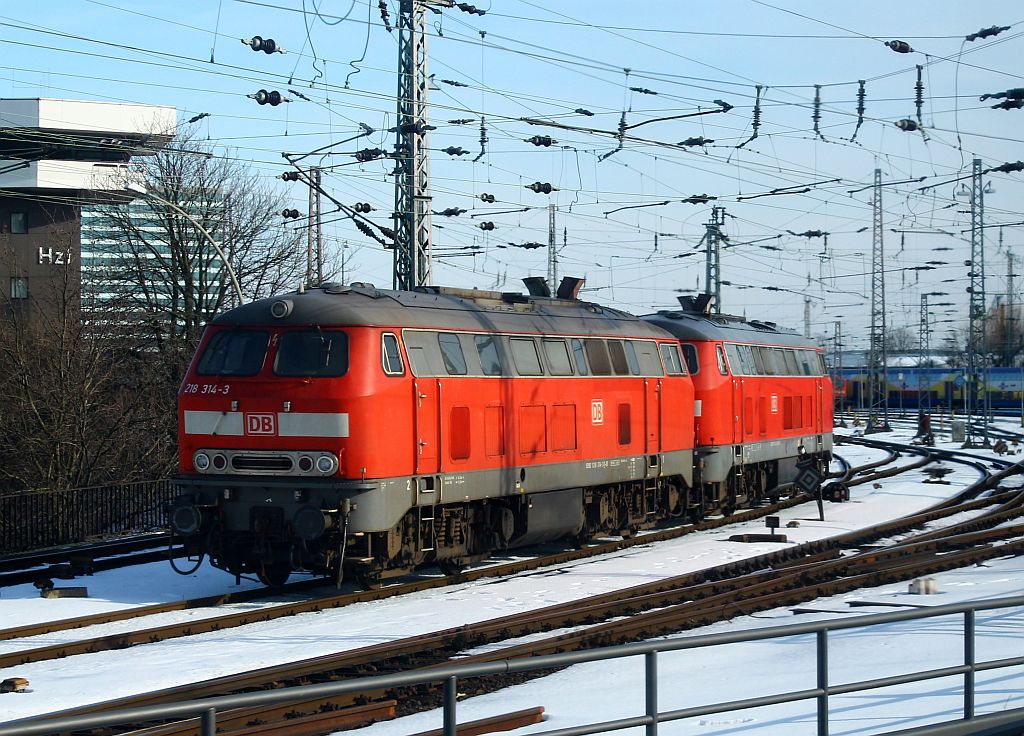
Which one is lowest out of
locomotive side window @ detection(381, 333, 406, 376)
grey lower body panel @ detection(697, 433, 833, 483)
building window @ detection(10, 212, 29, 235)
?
grey lower body panel @ detection(697, 433, 833, 483)

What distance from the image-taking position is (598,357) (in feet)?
68.4

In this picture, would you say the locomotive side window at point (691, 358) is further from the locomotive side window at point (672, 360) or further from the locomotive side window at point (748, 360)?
the locomotive side window at point (748, 360)

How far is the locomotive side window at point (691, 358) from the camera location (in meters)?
25.3

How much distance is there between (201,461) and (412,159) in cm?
960

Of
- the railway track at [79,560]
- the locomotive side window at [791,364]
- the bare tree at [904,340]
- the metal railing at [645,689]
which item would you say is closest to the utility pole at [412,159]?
the railway track at [79,560]

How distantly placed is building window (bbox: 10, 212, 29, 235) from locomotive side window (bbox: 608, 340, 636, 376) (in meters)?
38.9

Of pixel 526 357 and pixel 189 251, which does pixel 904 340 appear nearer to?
pixel 189 251

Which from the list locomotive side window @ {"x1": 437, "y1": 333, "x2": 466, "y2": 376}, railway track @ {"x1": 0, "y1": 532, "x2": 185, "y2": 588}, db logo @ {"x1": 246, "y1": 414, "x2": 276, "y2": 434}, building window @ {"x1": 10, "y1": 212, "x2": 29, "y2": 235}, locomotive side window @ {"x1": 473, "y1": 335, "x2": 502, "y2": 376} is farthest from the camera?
building window @ {"x1": 10, "y1": 212, "x2": 29, "y2": 235}

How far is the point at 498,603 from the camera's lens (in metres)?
15.6

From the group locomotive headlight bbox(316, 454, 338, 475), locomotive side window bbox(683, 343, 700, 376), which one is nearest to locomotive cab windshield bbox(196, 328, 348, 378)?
locomotive headlight bbox(316, 454, 338, 475)

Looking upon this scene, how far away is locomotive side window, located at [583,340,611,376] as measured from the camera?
20.6 m

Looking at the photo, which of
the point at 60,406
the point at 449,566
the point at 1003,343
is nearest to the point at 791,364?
the point at 449,566

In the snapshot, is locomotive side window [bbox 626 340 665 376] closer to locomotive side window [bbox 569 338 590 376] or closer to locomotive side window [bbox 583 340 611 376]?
locomotive side window [bbox 583 340 611 376]

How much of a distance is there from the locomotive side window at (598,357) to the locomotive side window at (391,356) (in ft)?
16.5
